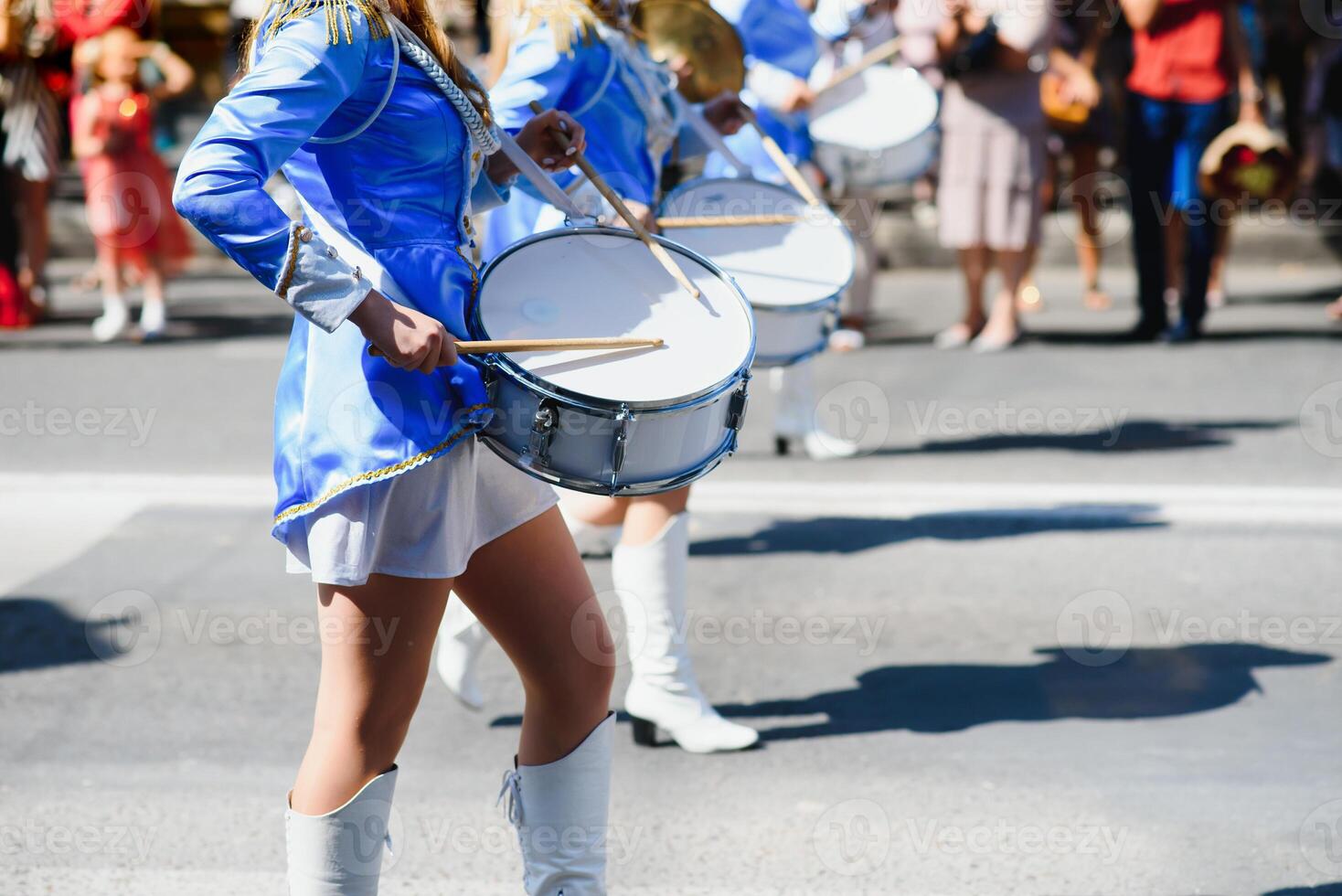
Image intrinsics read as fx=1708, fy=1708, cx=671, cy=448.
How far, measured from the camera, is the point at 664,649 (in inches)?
156

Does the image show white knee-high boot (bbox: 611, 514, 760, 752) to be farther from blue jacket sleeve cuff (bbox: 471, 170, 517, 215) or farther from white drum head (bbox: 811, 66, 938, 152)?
white drum head (bbox: 811, 66, 938, 152)

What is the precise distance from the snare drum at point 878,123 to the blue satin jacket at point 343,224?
5.18m

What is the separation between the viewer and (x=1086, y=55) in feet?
33.9

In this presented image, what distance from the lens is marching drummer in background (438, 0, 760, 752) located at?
3.76 m

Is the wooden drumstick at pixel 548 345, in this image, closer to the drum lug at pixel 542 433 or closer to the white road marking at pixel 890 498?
the drum lug at pixel 542 433

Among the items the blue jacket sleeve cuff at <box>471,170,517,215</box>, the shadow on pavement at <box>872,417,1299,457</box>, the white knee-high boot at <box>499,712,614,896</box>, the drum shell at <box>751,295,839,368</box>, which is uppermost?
the blue jacket sleeve cuff at <box>471,170,517,215</box>

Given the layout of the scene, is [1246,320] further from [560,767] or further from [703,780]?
[560,767]

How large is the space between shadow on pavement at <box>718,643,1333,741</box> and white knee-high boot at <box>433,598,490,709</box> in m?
0.65

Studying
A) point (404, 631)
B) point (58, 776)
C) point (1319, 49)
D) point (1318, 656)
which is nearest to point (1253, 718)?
point (1318, 656)

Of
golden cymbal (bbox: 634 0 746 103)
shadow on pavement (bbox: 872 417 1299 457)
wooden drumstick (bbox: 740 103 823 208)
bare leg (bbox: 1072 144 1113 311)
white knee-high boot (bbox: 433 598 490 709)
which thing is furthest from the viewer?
bare leg (bbox: 1072 144 1113 311)

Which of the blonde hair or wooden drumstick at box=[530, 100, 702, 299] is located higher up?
the blonde hair

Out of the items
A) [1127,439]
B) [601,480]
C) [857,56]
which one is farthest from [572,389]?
[857,56]

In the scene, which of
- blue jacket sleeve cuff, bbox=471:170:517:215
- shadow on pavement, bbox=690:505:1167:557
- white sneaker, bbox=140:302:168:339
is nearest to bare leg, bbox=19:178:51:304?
white sneaker, bbox=140:302:168:339

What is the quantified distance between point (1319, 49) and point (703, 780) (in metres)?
9.87
